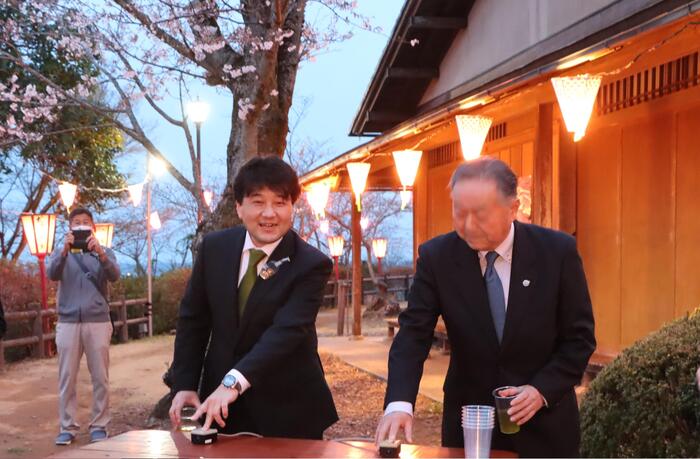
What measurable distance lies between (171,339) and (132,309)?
1943 millimetres

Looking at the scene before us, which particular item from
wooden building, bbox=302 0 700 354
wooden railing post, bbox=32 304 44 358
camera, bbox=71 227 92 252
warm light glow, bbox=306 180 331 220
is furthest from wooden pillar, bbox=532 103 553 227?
wooden railing post, bbox=32 304 44 358

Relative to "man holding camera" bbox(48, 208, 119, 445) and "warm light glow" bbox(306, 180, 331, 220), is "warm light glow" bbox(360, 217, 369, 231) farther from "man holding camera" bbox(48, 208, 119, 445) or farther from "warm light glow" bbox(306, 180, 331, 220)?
"man holding camera" bbox(48, 208, 119, 445)

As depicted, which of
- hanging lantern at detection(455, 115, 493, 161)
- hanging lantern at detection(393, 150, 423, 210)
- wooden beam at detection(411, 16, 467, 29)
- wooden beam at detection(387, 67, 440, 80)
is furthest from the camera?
wooden beam at detection(387, 67, 440, 80)

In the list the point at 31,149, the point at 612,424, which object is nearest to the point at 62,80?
the point at 31,149

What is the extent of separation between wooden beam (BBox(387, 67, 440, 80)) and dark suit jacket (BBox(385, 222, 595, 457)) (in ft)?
34.4

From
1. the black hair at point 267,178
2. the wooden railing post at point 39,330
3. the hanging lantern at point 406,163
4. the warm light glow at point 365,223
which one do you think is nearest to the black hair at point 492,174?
the black hair at point 267,178

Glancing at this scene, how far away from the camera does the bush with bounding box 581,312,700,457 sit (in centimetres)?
364

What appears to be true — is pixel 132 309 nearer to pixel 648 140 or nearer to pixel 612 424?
pixel 648 140

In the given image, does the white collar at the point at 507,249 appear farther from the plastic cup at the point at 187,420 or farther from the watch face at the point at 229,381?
the plastic cup at the point at 187,420

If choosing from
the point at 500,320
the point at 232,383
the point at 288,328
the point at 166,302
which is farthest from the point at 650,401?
the point at 166,302

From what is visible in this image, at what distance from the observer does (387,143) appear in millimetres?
10742

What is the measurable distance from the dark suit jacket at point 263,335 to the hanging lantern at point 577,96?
397 centimetres

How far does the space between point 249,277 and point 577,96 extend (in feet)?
14.0

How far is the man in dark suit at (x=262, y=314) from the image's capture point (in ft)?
10.1
